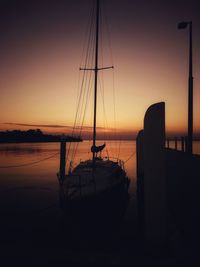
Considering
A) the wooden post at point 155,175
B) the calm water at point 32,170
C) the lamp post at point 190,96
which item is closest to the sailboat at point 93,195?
the wooden post at point 155,175

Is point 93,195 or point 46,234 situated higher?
point 93,195

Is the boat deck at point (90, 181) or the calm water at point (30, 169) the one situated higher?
the boat deck at point (90, 181)

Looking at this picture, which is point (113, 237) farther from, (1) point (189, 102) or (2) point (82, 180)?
(1) point (189, 102)

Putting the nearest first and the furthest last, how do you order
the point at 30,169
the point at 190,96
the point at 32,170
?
the point at 190,96
the point at 32,170
the point at 30,169

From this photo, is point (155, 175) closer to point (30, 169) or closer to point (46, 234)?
point (46, 234)

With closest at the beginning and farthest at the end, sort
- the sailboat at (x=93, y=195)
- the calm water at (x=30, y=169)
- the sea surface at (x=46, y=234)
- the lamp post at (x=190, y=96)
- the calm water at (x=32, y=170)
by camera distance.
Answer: the sea surface at (x=46, y=234), the sailboat at (x=93, y=195), the lamp post at (x=190, y=96), the calm water at (x=32, y=170), the calm water at (x=30, y=169)

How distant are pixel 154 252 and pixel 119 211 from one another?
6.74 m

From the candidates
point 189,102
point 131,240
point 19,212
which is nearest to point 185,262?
point 131,240

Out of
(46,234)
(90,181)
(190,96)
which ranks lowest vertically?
(46,234)

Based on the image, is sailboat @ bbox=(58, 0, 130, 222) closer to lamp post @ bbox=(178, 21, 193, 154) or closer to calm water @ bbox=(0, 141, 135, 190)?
lamp post @ bbox=(178, 21, 193, 154)

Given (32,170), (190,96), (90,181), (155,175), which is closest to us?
(155,175)

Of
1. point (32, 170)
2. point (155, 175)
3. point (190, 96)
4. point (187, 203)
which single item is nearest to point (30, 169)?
point (32, 170)

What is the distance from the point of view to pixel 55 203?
14.6 m

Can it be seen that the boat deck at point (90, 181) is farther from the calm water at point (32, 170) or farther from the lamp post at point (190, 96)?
the calm water at point (32, 170)
